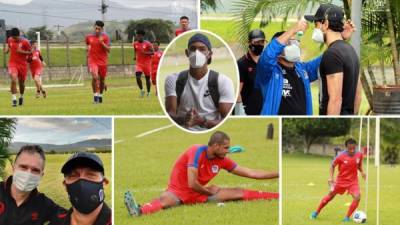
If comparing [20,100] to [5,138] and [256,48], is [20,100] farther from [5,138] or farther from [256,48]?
[256,48]

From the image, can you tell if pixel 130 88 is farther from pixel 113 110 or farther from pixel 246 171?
pixel 246 171

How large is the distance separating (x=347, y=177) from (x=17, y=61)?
4.05 metres

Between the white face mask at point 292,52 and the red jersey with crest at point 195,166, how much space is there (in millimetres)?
868

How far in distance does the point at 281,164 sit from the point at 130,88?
3319 millimetres

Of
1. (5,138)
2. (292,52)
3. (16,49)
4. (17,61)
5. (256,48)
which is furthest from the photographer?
(17,61)

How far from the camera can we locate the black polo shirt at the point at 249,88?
21.0 feet

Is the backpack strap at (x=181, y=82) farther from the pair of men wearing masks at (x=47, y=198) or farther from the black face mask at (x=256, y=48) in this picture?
the black face mask at (x=256, y=48)

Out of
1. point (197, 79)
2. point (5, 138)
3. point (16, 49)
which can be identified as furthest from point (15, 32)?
point (197, 79)

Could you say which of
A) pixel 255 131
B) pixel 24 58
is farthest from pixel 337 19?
pixel 24 58

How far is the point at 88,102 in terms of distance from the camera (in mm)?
7438

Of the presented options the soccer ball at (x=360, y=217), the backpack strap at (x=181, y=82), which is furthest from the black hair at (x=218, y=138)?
the soccer ball at (x=360, y=217)

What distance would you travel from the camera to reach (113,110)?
21.9ft

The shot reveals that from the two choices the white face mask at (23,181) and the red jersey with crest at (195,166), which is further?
the red jersey with crest at (195,166)

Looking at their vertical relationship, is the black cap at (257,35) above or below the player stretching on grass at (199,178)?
above
